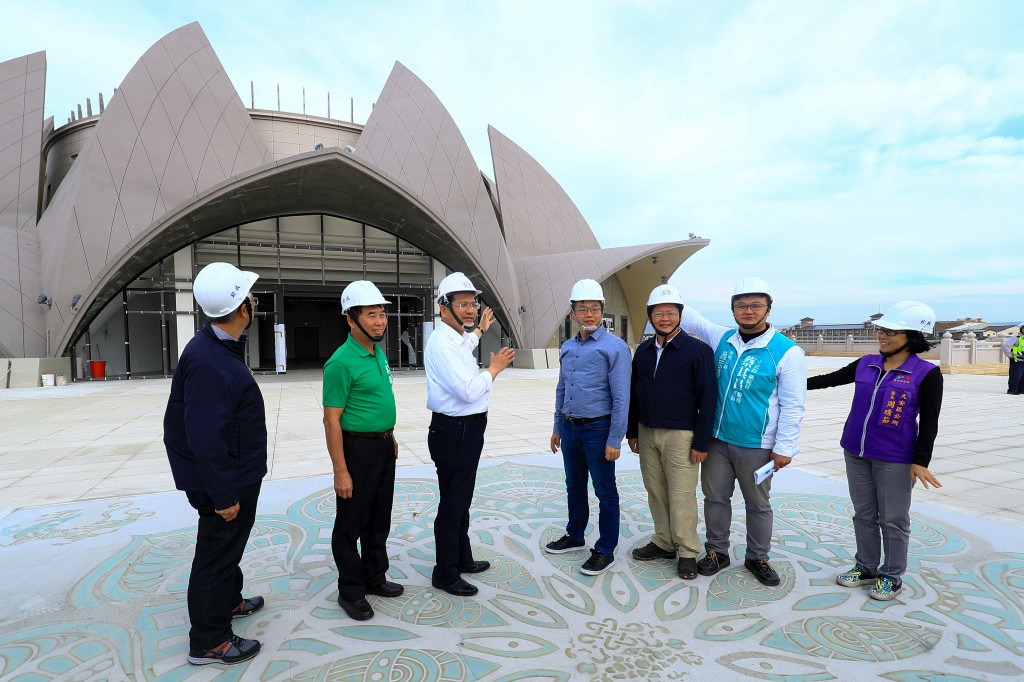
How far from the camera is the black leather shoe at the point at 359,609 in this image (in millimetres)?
2484

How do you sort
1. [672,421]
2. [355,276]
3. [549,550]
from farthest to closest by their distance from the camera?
[355,276], [549,550], [672,421]

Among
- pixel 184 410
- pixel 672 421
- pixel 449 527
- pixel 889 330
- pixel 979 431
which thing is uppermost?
pixel 889 330

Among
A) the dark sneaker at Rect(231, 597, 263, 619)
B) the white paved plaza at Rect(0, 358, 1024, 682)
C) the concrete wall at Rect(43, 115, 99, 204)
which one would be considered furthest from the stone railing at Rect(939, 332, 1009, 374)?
the concrete wall at Rect(43, 115, 99, 204)

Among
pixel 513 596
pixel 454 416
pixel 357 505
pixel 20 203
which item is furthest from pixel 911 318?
pixel 20 203

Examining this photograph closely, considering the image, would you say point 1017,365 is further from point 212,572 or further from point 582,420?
point 212,572

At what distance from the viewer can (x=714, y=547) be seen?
308 centimetres

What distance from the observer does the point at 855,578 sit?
2.79 m

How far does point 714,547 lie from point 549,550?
1076 millimetres

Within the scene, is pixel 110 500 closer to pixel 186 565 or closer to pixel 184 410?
pixel 186 565

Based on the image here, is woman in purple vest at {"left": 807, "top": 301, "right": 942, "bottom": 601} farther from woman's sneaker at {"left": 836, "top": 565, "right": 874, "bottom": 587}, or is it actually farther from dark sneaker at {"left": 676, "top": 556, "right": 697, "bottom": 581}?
dark sneaker at {"left": 676, "top": 556, "right": 697, "bottom": 581}

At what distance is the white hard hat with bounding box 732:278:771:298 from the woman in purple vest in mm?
602

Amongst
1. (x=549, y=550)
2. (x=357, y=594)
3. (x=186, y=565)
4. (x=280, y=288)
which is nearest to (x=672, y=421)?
(x=549, y=550)

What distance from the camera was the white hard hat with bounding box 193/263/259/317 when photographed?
216 centimetres

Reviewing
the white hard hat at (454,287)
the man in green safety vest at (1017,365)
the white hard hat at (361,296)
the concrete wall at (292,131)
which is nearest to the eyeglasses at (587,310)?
the white hard hat at (454,287)
